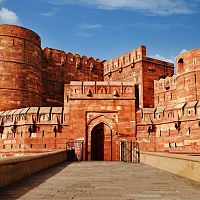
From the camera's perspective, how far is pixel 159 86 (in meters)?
24.1

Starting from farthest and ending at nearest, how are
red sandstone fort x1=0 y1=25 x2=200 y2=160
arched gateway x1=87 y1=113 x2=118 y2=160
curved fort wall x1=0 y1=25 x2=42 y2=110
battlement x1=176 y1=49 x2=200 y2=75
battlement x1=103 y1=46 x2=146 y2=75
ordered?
1. battlement x1=103 y1=46 x2=146 y2=75
2. battlement x1=176 y1=49 x2=200 y2=75
3. curved fort wall x1=0 y1=25 x2=42 y2=110
4. arched gateway x1=87 y1=113 x2=118 y2=160
5. red sandstone fort x1=0 y1=25 x2=200 y2=160

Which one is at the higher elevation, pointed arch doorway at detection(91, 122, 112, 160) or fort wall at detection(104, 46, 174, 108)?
fort wall at detection(104, 46, 174, 108)

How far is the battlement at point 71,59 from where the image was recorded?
2562 cm

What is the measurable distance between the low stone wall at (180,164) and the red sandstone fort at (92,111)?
16.9ft

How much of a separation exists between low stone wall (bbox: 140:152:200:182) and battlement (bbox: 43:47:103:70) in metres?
17.8

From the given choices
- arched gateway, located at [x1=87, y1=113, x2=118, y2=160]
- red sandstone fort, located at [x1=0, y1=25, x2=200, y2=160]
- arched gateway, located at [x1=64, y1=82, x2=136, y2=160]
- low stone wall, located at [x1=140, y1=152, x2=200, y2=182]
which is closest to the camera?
low stone wall, located at [x1=140, y1=152, x2=200, y2=182]

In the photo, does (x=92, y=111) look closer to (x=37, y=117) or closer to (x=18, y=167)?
(x=37, y=117)

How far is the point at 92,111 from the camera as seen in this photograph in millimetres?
15562

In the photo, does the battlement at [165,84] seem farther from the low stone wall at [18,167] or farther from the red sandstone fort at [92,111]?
the low stone wall at [18,167]

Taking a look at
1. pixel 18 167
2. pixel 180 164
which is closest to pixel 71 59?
pixel 180 164

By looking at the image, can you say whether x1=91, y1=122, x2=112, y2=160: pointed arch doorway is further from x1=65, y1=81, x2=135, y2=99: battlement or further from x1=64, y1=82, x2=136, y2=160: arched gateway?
x1=65, y1=81, x2=135, y2=99: battlement

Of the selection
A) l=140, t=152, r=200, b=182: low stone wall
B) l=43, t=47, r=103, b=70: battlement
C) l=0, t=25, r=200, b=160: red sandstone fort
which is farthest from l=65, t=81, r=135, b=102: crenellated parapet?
l=43, t=47, r=103, b=70: battlement

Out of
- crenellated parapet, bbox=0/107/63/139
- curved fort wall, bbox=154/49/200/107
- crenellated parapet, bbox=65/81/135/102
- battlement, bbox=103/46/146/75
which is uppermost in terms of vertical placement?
battlement, bbox=103/46/146/75

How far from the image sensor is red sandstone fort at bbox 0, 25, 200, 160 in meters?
14.6
